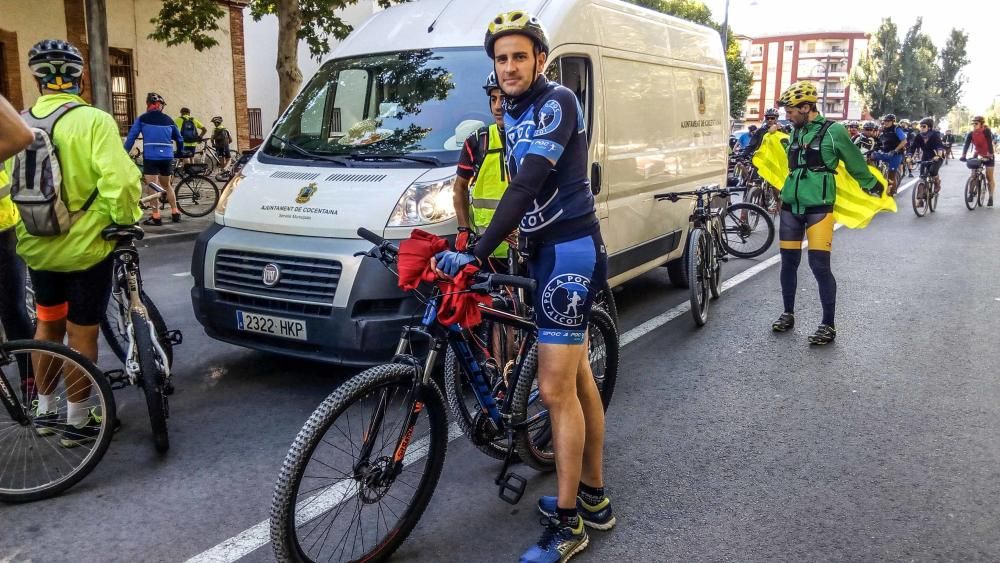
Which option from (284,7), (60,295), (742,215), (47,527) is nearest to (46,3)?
(284,7)

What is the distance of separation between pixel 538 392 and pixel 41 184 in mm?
2459

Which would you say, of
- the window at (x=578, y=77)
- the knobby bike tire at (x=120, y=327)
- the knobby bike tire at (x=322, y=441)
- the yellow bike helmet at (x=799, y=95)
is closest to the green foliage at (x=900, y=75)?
the yellow bike helmet at (x=799, y=95)

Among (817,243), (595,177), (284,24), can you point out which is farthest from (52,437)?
(284,24)

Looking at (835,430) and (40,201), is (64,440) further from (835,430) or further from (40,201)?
(835,430)

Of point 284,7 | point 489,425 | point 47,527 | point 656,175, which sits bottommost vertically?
point 47,527

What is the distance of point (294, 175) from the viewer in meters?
5.18

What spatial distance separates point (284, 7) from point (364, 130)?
370 inches

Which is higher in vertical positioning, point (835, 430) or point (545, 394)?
point (545, 394)

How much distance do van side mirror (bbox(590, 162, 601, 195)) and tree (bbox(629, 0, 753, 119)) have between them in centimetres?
3706

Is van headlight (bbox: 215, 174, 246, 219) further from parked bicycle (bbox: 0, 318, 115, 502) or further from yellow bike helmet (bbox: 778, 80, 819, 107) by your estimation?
yellow bike helmet (bbox: 778, 80, 819, 107)

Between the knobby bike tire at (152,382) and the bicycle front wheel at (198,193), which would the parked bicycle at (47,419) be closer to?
the knobby bike tire at (152,382)

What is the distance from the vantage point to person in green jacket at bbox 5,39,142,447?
3.94m

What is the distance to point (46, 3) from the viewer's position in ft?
57.0

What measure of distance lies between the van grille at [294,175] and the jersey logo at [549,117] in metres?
2.42
